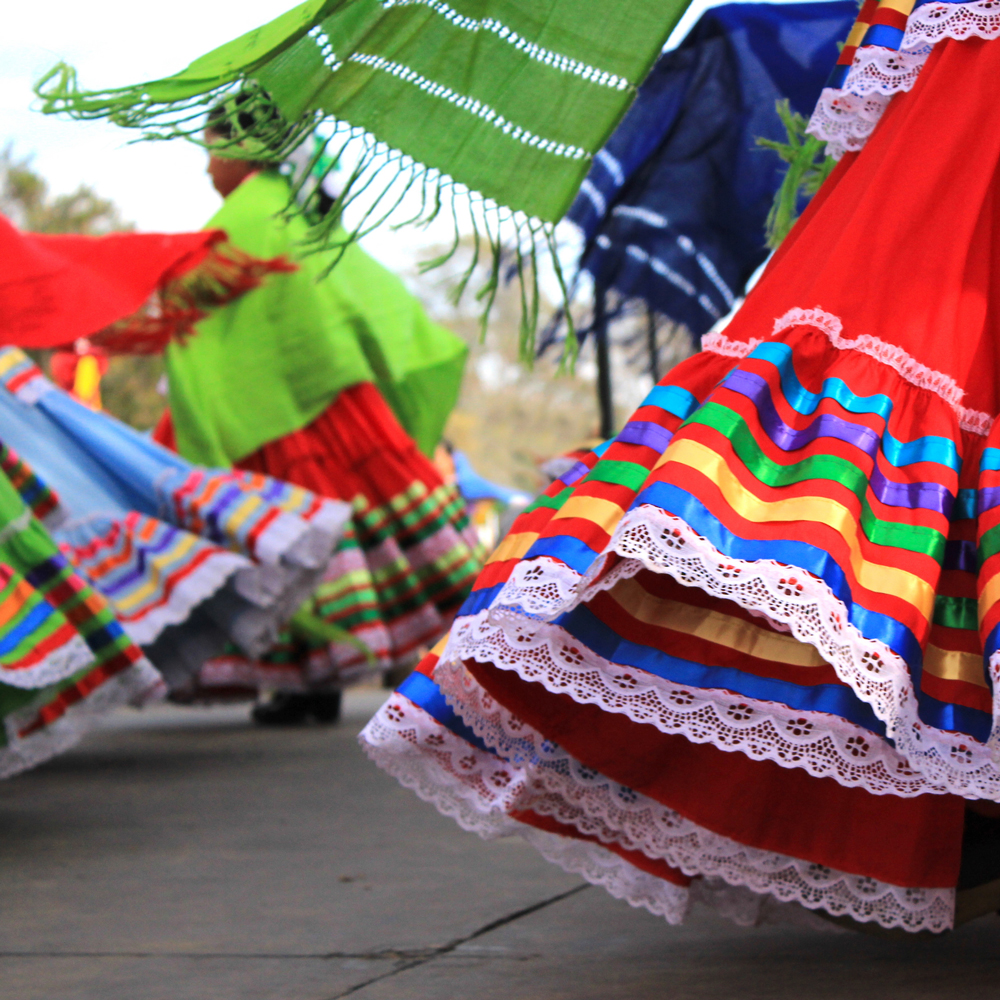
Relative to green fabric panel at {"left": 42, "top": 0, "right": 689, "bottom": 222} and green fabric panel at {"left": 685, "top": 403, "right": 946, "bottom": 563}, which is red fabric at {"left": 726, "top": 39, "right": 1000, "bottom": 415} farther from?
green fabric panel at {"left": 42, "top": 0, "right": 689, "bottom": 222}

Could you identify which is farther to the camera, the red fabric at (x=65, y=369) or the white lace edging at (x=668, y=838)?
the red fabric at (x=65, y=369)

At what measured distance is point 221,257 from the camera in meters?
4.16

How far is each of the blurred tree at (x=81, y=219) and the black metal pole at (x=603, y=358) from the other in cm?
973

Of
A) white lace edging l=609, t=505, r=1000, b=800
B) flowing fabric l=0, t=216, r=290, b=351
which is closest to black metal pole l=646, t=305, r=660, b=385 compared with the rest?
flowing fabric l=0, t=216, r=290, b=351

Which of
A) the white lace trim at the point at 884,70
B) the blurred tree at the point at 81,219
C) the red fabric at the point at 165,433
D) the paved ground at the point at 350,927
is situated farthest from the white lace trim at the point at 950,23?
the blurred tree at the point at 81,219

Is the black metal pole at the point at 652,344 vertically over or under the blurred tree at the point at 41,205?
under

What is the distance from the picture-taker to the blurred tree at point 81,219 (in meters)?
14.2

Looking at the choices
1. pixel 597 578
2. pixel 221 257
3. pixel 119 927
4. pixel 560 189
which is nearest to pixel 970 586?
pixel 597 578

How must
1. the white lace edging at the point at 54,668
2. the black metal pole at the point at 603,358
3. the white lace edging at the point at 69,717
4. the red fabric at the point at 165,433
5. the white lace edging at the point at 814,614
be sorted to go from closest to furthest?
the white lace edging at the point at 814,614 → the white lace edging at the point at 54,668 → the white lace edging at the point at 69,717 → the black metal pole at the point at 603,358 → the red fabric at the point at 165,433

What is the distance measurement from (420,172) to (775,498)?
78 centimetres

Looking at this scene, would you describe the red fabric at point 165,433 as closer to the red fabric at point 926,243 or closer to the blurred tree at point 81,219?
the red fabric at point 926,243

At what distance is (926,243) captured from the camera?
1560 millimetres

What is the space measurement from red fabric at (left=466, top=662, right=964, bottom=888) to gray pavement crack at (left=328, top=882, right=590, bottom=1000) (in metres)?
0.37

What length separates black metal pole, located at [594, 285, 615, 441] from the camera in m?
4.15
